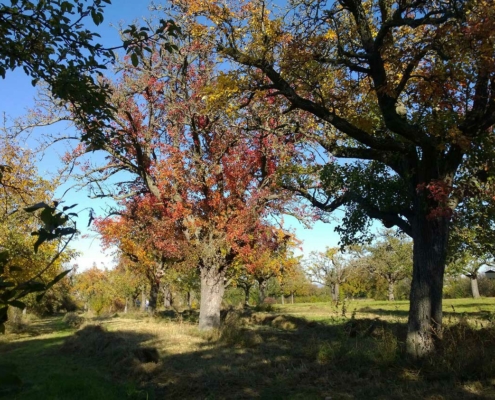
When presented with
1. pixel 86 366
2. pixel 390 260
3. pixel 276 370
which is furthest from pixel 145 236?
pixel 390 260

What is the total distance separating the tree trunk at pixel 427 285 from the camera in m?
7.57

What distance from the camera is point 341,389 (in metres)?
6.68

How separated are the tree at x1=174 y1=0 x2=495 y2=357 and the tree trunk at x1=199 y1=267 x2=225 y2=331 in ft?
26.4

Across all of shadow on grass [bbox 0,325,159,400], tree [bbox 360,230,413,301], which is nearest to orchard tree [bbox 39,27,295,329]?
shadow on grass [bbox 0,325,159,400]

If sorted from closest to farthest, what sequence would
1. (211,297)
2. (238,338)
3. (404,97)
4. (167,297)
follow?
1. (404,97)
2. (238,338)
3. (211,297)
4. (167,297)

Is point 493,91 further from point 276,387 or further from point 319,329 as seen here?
point 319,329

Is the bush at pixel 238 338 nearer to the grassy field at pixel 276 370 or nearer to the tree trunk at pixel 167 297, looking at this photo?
the grassy field at pixel 276 370

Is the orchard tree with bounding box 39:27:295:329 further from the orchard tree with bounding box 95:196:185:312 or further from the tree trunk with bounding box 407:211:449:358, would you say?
the tree trunk with bounding box 407:211:449:358

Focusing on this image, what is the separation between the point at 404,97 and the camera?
32.7 feet

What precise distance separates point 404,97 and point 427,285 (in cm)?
479

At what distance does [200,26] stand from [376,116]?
483 cm

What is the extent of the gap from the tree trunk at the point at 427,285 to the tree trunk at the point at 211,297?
31.8 ft

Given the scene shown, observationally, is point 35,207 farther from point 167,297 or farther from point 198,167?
point 167,297

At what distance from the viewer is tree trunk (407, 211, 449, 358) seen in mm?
7566
